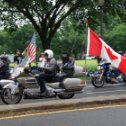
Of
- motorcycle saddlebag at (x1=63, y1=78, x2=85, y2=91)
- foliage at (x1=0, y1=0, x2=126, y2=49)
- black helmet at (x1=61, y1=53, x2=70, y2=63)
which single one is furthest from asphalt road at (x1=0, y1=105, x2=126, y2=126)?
foliage at (x1=0, y1=0, x2=126, y2=49)

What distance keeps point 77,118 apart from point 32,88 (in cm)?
453

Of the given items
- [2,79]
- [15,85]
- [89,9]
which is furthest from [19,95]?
[89,9]

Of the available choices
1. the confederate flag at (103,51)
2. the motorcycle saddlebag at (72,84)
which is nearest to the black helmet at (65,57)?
the motorcycle saddlebag at (72,84)

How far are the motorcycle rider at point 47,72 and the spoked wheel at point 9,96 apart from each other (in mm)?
800

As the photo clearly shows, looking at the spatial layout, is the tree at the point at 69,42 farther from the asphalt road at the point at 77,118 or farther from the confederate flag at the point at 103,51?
the asphalt road at the point at 77,118

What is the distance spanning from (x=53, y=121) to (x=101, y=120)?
3.40 feet

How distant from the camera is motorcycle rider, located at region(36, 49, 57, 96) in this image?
15.3m

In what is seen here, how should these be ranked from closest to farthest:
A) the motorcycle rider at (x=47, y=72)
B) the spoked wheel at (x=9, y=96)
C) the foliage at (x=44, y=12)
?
the spoked wheel at (x=9, y=96), the motorcycle rider at (x=47, y=72), the foliage at (x=44, y=12)

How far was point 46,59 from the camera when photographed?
15602 mm

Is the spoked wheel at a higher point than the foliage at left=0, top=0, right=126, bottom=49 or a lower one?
lower

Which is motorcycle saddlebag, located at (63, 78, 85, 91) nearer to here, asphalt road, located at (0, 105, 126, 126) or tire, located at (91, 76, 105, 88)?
asphalt road, located at (0, 105, 126, 126)

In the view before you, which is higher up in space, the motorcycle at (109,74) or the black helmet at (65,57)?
the black helmet at (65,57)

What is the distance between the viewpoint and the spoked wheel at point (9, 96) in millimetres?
14688

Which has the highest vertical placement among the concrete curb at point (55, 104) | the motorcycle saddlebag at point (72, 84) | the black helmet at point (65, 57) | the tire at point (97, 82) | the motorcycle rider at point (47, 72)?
the black helmet at point (65, 57)
